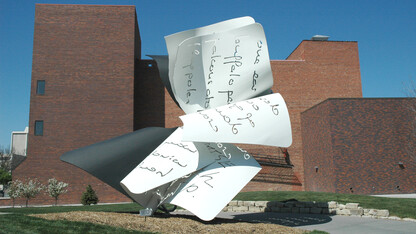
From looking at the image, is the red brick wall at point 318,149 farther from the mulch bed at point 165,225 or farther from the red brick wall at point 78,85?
the mulch bed at point 165,225

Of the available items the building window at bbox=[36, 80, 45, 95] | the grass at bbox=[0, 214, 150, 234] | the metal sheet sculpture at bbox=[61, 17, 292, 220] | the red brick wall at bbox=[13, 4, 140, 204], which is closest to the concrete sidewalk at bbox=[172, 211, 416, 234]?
the metal sheet sculpture at bbox=[61, 17, 292, 220]

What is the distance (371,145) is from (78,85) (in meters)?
19.4

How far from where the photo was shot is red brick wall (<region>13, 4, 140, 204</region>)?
83.1 ft

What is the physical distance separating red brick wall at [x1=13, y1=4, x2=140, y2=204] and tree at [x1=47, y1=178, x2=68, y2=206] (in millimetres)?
1064

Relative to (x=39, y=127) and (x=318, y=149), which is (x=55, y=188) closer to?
(x=39, y=127)

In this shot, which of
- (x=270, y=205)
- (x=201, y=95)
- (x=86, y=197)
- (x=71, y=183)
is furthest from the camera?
(x=71, y=183)

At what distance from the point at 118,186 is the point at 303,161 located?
71.6 ft

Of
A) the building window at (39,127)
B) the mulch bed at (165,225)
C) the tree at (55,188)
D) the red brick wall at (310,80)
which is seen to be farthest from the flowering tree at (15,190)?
the mulch bed at (165,225)

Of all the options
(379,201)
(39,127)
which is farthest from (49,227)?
(39,127)

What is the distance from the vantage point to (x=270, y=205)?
16.0 m

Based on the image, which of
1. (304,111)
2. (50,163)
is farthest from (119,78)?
(304,111)

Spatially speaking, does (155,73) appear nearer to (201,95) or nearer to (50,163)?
(50,163)

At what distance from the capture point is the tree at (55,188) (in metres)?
23.3

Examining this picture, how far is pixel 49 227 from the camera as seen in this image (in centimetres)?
740
